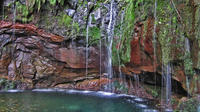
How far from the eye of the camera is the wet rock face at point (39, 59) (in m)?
10.3

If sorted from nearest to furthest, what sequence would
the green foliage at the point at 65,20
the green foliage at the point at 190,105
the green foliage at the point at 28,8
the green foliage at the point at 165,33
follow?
the green foliage at the point at 190,105
the green foliage at the point at 165,33
the green foliage at the point at 65,20
the green foliage at the point at 28,8

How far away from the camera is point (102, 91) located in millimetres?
9992

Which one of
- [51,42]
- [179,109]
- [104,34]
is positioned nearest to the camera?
[179,109]

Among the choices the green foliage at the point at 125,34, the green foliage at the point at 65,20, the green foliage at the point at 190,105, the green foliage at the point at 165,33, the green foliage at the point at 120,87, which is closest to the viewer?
the green foliage at the point at 190,105

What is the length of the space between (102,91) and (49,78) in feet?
10.8

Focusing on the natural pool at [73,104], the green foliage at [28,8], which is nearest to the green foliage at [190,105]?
the natural pool at [73,104]

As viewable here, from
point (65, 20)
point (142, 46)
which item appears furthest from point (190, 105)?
point (65, 20)

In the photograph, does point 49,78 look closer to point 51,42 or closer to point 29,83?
point 29,83

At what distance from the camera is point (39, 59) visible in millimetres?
10828

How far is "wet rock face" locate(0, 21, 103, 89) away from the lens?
33.7ft

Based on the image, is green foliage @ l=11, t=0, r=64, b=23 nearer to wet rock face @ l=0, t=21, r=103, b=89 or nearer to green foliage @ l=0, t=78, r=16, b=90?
wet rock face @ l=0, t=21, r=103, b=89

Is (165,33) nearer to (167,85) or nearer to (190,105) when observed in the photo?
(167,85)

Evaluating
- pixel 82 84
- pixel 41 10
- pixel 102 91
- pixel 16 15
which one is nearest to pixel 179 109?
pixel 102 91

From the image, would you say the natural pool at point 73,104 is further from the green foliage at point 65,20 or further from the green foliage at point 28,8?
the green foliage at point 28,8
